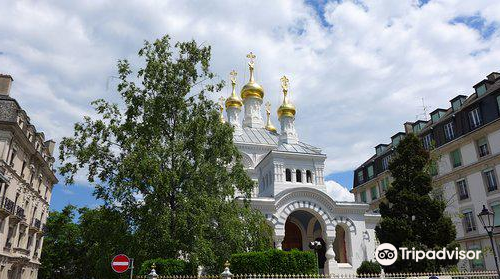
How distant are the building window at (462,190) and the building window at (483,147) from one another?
2649 millimetres

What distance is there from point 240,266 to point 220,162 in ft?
18.9

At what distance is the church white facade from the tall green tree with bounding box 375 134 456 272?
8.64 metres

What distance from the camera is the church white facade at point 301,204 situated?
26.4 m

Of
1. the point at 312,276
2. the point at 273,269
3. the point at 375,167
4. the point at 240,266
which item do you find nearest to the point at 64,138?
the point at 240,266

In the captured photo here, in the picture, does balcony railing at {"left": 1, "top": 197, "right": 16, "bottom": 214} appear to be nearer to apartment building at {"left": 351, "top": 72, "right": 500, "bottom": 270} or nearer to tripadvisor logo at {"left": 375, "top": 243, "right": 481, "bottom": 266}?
tripadvisor logo at {"left": 375, "top": 243, "right": 481, "bottom": 266}

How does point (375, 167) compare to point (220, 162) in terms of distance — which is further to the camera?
point (375, 167)

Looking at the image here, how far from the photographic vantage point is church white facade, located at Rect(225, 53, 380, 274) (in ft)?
86.6

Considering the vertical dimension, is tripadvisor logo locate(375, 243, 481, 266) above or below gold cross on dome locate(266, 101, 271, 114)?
below

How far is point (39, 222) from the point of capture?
3069cm

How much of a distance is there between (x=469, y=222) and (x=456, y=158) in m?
Result: 5.04

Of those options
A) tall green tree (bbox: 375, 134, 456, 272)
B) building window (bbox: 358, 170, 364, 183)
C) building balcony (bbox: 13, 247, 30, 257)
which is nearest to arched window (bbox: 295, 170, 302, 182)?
tall green tree (bbox: 375, 134, 456, 272)

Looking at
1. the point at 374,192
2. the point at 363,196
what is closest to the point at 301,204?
the point at 374,192

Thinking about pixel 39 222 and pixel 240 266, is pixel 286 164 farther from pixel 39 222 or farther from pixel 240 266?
pixel 39 222

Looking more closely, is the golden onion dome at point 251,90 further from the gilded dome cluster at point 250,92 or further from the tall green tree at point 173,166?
the tall green tree at point 173,166
